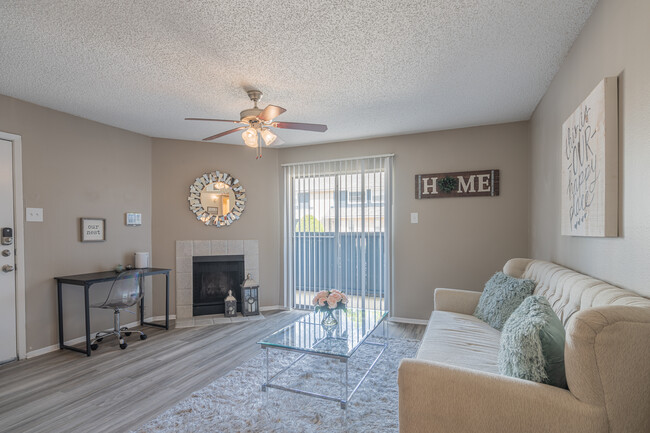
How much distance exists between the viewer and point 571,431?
48.1 inches

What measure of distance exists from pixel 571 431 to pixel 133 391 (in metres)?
2.69

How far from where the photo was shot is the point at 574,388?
1.25m

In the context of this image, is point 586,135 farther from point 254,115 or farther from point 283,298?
point 283,298

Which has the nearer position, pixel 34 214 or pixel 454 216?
pixel 34 214

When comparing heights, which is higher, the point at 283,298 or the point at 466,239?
the point at 466,239

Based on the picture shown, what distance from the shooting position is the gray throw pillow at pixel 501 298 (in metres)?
2.42

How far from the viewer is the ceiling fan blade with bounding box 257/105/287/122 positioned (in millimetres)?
2527

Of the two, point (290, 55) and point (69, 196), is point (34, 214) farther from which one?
point (290, 55)

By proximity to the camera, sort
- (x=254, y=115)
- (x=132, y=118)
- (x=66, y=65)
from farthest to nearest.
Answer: (x=132, y=118), (x=254, y=115), (x=66, y=65)

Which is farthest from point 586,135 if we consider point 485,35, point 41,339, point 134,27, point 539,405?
point 41,339

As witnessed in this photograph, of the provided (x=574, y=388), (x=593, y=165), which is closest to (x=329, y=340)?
(x=574, y=388)

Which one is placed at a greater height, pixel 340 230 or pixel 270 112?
pixel 270 112

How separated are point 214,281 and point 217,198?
3.82ft

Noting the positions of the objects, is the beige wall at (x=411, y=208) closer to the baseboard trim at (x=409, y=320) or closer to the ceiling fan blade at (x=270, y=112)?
the baseboard trim at (x=409, y=320)
